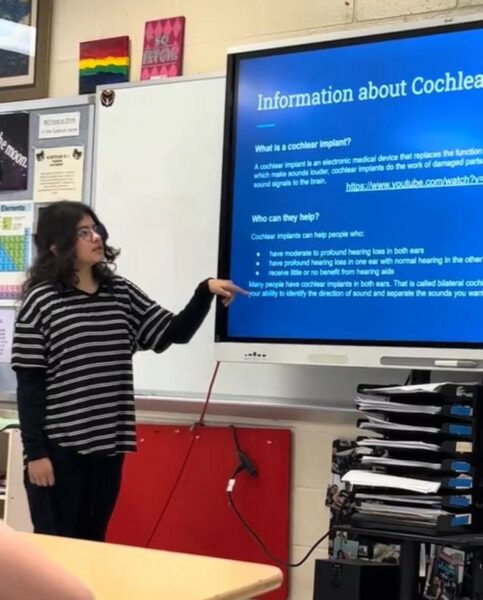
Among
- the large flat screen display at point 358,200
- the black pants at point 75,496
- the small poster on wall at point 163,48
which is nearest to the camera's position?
the large flat screen display at point 358,200

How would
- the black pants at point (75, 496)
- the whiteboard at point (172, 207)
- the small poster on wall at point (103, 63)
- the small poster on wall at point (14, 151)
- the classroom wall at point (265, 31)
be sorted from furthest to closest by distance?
1. the small poster on wall at point (14, 151)
2. the small poster on wall at point (103, 63)
3. the whiteboard at point (172, 207)
4. the classroom wall at point (265, 31)
5. the black pants at point (75, 496)

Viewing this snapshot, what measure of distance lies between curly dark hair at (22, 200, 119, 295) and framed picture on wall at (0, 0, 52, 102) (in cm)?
105

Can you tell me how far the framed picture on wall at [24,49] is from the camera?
358 centimetres

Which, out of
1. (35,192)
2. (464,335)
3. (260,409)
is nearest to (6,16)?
(35,192)

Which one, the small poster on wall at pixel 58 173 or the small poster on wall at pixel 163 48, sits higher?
the small poster on wall at pixel 163 48

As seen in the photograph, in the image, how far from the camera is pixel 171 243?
3.15 metres

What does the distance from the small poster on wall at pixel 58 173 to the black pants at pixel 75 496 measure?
3.78 feet

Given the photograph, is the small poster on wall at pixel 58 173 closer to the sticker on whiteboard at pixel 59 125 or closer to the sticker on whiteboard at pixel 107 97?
the sticker on whiteboard at pixel 59 125

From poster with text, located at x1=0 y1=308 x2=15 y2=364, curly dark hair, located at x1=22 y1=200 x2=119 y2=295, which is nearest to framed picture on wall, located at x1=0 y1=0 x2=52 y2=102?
poster with text, located at x1=0 y1=308 x2=15 y2=364

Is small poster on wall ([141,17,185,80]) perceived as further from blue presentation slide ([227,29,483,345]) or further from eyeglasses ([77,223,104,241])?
eyeglasses ([77,223,104,241])

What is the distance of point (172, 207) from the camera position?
10.3 ft

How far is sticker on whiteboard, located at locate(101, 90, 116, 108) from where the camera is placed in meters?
3.31

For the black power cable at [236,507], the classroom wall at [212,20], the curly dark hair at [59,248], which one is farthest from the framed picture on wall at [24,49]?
the black power cable at [236,507]

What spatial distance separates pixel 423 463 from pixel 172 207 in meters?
1.39
